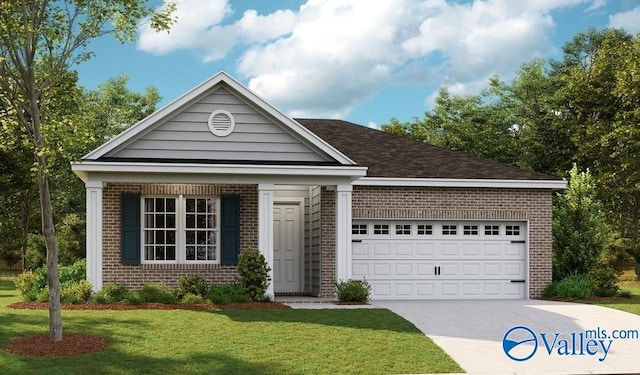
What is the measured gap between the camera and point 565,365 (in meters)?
11.8

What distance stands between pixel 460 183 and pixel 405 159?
205cm

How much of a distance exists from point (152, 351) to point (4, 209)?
29388 mm

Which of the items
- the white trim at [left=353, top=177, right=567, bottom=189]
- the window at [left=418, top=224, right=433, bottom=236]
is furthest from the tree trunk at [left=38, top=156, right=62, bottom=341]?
the window at [left=418, top=224, right=433, bottom=236]

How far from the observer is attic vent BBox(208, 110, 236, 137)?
18.9m

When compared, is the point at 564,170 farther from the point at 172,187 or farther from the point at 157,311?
the point at 157,311

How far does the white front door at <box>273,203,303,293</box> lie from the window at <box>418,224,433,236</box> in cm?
326

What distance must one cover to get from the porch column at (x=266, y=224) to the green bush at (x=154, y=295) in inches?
91.6

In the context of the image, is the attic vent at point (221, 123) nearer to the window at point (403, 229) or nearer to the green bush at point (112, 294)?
the green bush at point (112, 294)

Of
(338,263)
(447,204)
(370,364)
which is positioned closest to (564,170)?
(447,204)

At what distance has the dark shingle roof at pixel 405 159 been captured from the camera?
21.1 metres

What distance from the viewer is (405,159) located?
2225cm

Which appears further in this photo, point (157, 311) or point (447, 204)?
point (447, 204)

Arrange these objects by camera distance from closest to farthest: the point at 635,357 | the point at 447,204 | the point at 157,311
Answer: the point at 635,357, the point at 157,311, the point at 447,204

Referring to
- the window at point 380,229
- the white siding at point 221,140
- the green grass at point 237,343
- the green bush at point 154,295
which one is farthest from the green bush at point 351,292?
the green bush at point 154,295
